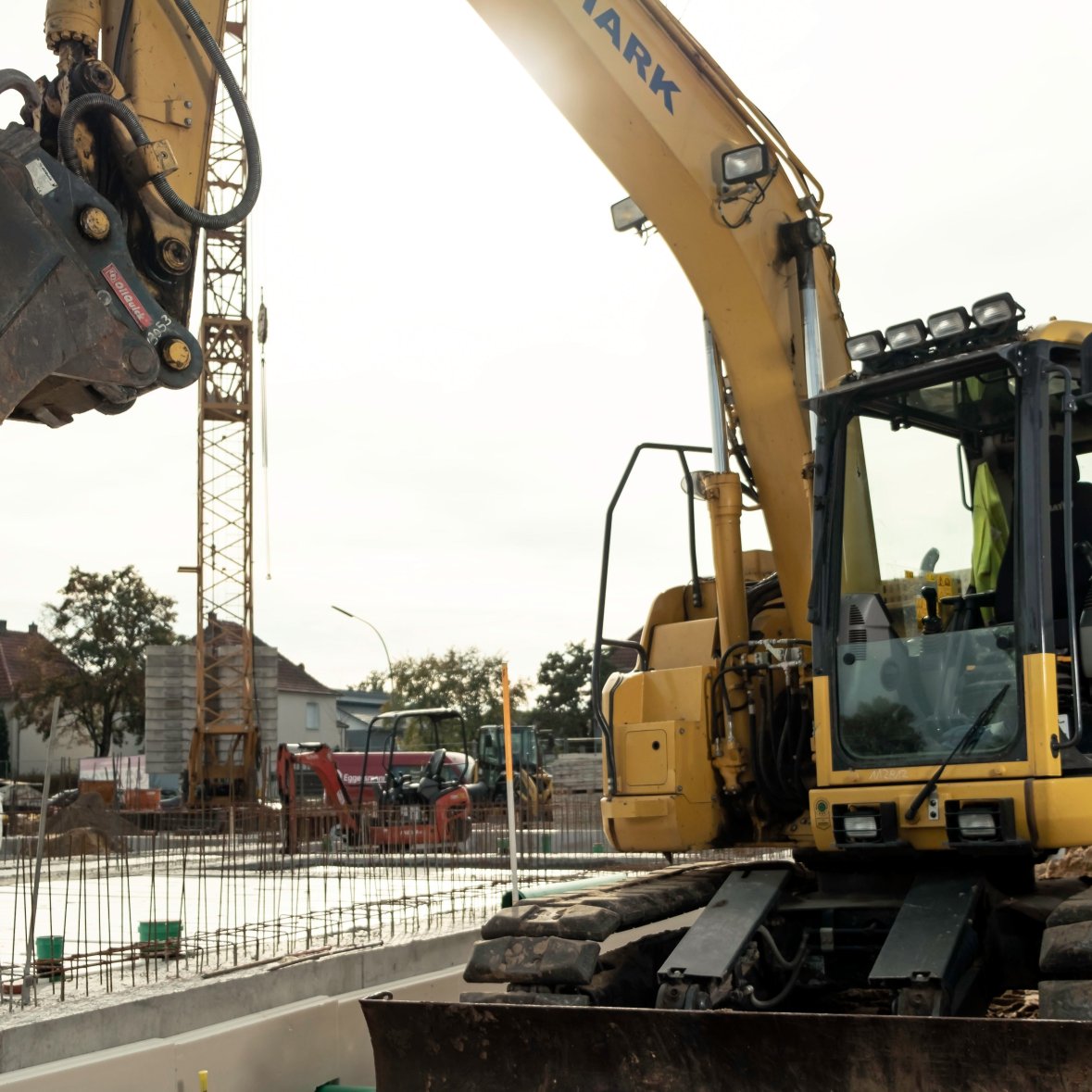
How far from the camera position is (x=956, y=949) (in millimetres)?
5102

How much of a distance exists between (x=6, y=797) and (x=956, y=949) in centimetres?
2707

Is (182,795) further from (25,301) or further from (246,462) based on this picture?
(25,301)

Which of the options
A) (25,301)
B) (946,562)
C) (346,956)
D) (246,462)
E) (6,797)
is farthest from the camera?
(246,462)

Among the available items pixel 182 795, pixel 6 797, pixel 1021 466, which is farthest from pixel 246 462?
pixel 1021 466

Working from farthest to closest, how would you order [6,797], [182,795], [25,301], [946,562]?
[182,795] → [6,797] → [946,562] → [25,301]

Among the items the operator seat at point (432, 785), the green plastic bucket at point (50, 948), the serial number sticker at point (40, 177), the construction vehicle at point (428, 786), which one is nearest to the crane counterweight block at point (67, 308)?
the serial number sticker at point (40, 177)

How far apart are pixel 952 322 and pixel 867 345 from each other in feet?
1.26

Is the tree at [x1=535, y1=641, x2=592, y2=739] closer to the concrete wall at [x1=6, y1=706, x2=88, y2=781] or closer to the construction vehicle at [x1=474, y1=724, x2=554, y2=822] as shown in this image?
the concrete wall at [x1=6, y1=706, x2=88, y2=781]

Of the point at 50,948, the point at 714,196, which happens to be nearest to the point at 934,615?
the point at 714,196

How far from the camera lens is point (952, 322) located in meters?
5.75

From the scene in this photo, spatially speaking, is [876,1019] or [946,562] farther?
[946,562]

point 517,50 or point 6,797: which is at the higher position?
point 517,50

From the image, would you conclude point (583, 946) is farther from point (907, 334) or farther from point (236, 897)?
point (236, 897)

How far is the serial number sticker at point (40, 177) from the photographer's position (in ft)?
13.4
